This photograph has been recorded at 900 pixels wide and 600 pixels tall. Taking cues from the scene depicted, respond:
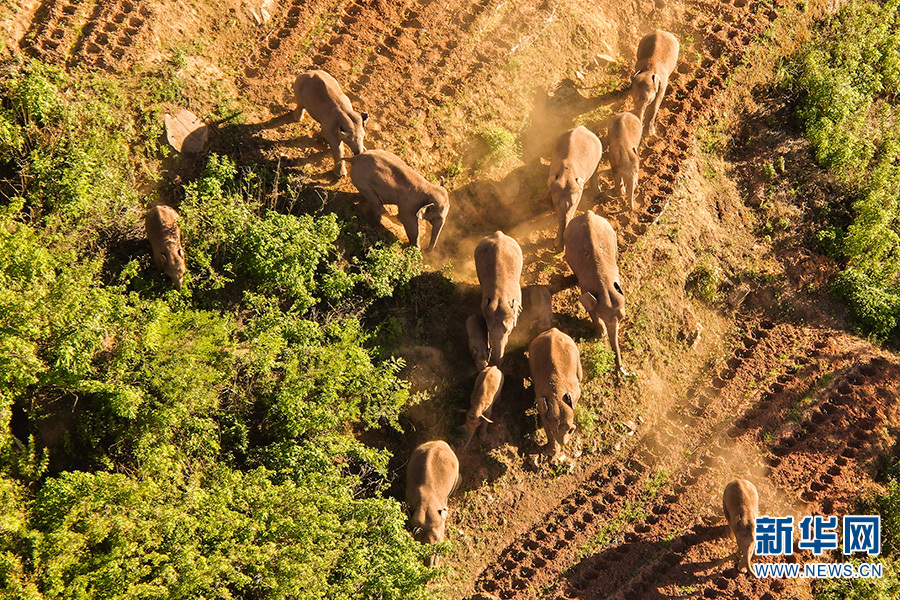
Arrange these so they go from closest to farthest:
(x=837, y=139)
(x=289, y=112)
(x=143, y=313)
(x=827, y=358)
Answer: (x=143, y=313) < (x=289, y=112) < (x=827, y=358) < (x=837, y=139)

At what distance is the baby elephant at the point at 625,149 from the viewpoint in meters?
17.4

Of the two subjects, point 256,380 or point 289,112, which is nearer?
point 256,380

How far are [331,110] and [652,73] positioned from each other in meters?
7.41

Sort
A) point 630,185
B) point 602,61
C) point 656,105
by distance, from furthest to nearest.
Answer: point 602,61
point 656,105
point 630,185

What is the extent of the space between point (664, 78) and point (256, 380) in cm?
1145

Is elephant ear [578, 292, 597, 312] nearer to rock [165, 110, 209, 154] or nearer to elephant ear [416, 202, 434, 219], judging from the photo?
elephant ear [416, 202, 434, 219]

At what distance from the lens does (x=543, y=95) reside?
18.7 m

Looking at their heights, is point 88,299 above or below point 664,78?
below

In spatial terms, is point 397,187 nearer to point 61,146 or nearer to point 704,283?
point 61,146

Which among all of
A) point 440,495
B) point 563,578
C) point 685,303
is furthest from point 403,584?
point 685,303

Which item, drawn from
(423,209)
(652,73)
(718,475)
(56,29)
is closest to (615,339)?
(718,475)

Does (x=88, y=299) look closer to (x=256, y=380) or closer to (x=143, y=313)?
(x=143, y=313)

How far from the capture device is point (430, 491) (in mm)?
13781

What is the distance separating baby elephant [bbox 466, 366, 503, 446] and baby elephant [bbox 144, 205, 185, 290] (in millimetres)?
5662
